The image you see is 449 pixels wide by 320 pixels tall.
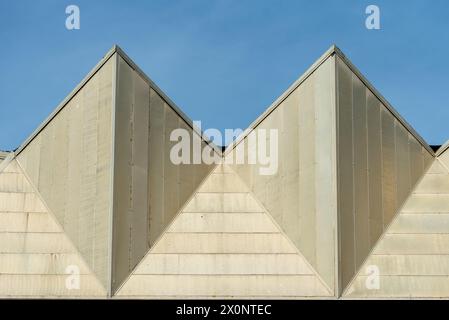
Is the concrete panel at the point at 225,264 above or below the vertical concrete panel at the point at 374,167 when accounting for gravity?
below

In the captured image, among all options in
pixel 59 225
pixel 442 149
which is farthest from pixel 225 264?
pixel 442 149

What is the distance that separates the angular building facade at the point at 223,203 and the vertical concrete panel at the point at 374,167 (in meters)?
0.05

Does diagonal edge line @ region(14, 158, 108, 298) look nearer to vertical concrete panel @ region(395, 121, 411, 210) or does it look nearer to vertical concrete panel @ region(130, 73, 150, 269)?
vertical concrete panel @ region(130, 73, 150, 269)

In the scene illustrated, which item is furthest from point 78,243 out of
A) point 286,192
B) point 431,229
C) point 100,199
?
point 431,229

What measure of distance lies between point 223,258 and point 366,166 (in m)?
6.69

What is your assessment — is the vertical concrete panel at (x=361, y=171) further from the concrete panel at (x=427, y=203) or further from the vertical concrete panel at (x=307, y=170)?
the concrete panel at (x=427, y=203)

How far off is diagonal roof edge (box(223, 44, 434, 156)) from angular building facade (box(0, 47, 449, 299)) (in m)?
0.05

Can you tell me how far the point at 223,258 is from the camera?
1319 inches

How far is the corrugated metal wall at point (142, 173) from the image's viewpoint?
33.6 metres

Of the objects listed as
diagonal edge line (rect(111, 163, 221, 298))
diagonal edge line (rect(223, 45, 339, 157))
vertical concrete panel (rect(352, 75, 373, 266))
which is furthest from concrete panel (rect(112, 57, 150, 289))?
vertical concrete panel (rect(352, 75, 373, 266))

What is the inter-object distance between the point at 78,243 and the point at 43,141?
187 inches

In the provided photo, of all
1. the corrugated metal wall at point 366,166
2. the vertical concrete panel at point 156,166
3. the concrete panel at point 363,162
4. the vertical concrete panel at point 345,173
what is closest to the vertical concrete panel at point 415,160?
the corrugated metal wall at point 366,166

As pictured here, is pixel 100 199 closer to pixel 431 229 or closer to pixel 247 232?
pixel 247 232

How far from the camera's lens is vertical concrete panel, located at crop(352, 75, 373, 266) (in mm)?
33812
